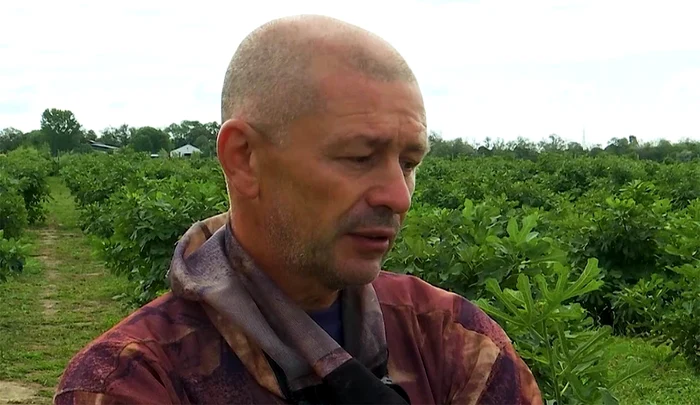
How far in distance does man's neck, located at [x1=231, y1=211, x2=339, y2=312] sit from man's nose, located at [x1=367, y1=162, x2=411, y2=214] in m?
0.18

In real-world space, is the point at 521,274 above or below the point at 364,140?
below

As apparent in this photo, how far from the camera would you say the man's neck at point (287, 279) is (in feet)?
4.88

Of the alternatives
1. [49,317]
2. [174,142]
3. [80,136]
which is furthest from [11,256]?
[80,136]

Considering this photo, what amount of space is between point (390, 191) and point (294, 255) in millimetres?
191

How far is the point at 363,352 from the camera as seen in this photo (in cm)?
149

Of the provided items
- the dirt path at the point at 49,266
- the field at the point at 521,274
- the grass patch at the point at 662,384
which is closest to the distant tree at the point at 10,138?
the dirt path at the point at 49,266

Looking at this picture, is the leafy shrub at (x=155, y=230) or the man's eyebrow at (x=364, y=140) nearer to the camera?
the man's eyebrow at (x=364, y=140)

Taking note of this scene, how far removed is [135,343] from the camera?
1.35 meters

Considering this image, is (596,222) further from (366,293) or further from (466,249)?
(366,293)

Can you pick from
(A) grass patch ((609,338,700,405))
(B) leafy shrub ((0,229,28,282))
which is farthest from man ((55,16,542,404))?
(B) leafy shrub ((0,229,28,282))

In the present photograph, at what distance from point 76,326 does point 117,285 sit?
2518 millimetres

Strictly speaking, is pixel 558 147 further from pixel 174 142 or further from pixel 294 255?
pixel 294 255

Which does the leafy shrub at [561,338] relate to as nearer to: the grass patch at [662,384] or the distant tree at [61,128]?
the grass patch at [662,384]

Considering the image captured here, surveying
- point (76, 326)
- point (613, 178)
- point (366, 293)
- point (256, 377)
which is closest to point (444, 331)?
point (366, 293)
